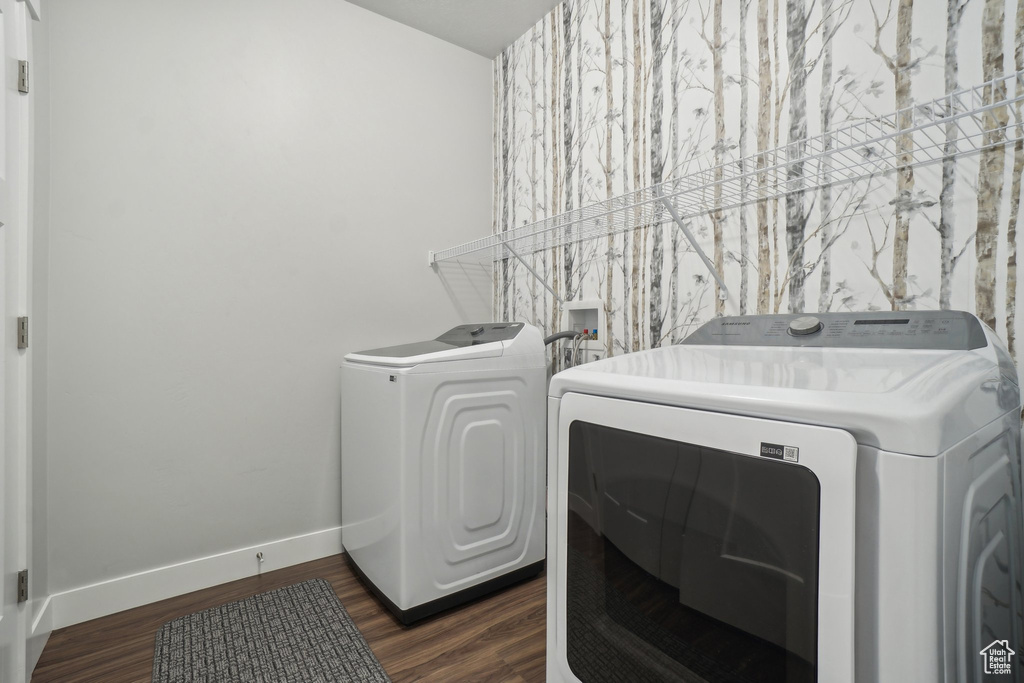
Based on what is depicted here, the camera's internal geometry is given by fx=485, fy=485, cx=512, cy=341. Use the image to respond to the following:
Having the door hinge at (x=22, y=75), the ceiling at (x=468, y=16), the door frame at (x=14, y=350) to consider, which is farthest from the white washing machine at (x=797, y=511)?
the ceiling at (x=468, y=16)

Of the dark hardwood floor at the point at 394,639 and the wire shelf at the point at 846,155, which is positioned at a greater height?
the wire shelf at the point at 846,155

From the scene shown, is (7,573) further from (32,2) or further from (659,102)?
(659,102)

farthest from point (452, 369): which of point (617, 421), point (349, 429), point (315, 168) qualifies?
point (315, 168)

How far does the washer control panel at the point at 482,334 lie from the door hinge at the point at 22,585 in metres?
1.44

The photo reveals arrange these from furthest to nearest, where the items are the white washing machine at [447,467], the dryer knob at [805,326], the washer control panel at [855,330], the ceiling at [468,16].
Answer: the ceiling at [468,16] → the white washing machine at [447,467] → the dryer knob at [805,326] → the washer control panel at [855,330]

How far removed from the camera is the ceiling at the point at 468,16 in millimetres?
2283

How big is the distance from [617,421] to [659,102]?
1360 millimetres

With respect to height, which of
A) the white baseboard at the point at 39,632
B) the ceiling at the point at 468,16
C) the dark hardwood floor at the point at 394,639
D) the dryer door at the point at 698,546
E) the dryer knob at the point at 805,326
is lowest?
the dark hardwood floor at the point at 394,639

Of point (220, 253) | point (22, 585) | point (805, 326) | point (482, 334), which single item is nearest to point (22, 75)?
point (220, 253)

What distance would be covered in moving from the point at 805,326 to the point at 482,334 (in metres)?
1.18

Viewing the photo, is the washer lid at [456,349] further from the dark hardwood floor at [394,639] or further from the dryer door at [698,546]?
the dark hardwood floor at [394,639]

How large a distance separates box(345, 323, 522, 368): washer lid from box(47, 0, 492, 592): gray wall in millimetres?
420

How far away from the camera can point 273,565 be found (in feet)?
6.83

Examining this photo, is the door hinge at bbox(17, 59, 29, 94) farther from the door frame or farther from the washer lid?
the washer lid
